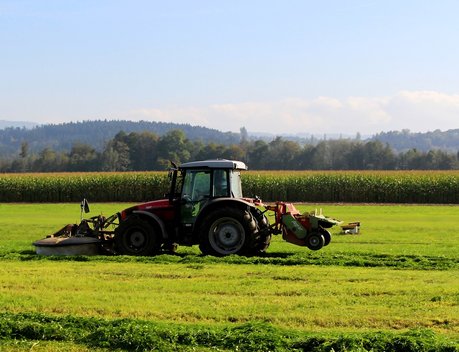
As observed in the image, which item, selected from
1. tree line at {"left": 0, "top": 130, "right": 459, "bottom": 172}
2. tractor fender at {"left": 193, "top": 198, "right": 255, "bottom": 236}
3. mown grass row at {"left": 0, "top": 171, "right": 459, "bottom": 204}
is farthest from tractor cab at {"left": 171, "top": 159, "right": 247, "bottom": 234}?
tree line at {"left": 0, "top": 130, "right": 459, "bottom": 172}

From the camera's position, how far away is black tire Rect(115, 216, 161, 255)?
17094 mm

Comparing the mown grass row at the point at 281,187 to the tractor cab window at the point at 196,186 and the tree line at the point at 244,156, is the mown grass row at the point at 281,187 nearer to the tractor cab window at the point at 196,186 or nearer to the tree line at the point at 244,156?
the tractor cab window at the point at 196,186

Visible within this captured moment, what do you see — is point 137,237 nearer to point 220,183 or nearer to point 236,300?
point 220,183

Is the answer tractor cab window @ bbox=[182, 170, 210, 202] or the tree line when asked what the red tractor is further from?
the tree line

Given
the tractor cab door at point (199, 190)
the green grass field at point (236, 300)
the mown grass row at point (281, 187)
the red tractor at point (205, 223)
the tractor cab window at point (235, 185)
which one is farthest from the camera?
the mown grass row at point (281, 187)

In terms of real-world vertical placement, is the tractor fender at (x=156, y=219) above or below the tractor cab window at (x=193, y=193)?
below

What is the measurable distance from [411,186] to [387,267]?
113ft

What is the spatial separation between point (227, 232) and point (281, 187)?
111 feet

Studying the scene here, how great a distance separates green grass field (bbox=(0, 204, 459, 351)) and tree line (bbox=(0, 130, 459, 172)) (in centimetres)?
7337

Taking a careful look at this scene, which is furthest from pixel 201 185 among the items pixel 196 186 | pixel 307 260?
pixel 307 260

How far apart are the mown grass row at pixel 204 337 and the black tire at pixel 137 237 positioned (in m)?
7.62

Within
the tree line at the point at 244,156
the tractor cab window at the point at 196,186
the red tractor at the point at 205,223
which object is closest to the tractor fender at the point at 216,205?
the red tractor at the point at 205,223

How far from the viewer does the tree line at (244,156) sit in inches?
3686

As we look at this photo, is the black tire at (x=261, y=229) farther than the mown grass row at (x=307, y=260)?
Yes
